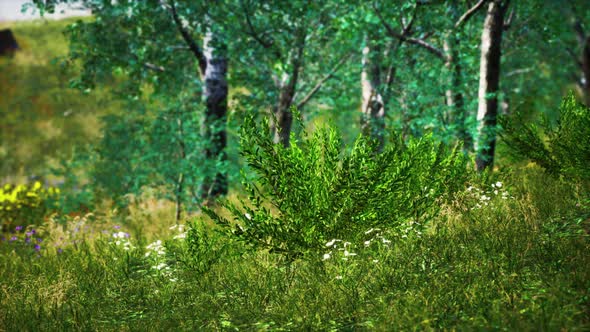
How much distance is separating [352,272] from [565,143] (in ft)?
10.00

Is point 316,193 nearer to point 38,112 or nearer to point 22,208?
point 22,208

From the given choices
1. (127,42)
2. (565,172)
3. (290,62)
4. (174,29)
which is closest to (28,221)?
(127,42)

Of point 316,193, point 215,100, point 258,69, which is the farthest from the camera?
point 258,69

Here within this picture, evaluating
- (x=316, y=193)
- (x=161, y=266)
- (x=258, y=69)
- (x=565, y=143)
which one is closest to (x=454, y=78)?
(x=258, y=69)

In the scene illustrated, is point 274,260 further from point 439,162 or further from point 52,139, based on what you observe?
point 52,139

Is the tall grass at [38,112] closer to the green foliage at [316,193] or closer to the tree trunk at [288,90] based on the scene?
the tree trunk at [288,90]

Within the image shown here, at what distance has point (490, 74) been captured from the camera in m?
Answer: 6.94

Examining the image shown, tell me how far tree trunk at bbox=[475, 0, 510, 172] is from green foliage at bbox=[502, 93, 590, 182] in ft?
1.66

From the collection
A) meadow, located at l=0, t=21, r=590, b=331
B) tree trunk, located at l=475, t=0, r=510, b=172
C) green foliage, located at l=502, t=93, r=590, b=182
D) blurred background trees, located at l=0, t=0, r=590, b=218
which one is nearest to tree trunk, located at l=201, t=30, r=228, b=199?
blurred background trees, located at l=0, t=0, r=590, b=218

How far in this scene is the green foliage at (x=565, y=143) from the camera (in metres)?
4.86

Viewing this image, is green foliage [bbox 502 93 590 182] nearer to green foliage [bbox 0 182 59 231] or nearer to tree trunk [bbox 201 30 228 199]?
tree trunk [bbox 201 30 228 199]

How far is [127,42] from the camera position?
31.2 feet

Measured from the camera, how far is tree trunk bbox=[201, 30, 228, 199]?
8.72 meters

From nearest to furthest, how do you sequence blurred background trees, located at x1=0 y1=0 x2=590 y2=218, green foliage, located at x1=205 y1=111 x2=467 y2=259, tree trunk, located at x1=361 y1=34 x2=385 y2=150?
green foliage, located at x1=205 y1=111 x2=467 y2=259
blurred background trees, located at x1=0 y1=0 x2=590 y2=218
tree trunk, located at x1=361 y1=34 x2=385 y2=150
